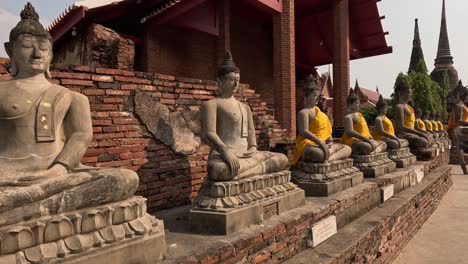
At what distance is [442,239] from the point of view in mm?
5180

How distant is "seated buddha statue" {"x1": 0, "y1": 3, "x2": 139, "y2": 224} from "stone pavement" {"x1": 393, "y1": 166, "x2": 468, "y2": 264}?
4.10m

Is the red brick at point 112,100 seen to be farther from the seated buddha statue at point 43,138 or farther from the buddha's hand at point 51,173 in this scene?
the buddha's hand at point 51,173

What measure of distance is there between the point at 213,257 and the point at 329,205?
6.29 feet

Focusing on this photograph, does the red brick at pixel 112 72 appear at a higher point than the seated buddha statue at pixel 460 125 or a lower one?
higher

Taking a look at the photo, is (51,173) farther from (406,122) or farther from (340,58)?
(340,58)

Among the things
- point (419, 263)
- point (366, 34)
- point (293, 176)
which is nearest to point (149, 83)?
point (293, 176)

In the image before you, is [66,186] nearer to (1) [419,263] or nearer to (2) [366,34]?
(1) [419,263]

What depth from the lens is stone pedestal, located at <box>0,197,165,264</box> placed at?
191 centimetres

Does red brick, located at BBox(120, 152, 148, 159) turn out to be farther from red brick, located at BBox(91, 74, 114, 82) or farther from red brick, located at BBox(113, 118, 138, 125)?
red brick, located at BBox(91, 74, 114, 82)

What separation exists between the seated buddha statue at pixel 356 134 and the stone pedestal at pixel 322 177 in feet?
3.49

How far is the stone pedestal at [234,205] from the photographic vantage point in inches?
117

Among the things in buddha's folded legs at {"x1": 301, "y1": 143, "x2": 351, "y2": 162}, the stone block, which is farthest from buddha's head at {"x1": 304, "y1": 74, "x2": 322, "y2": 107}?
the stone block

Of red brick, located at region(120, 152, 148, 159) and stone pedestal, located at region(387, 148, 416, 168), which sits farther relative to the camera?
stone pedestal, located at region(387, 148, 416, 168)

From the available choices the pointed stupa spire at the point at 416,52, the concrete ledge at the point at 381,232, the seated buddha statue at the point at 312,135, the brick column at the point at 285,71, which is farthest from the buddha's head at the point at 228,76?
the pointed stupa spire at the point at 416,52
